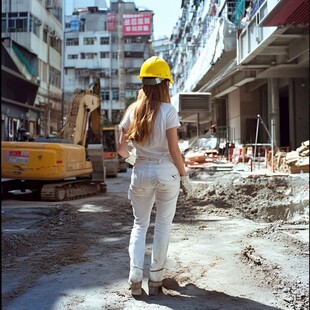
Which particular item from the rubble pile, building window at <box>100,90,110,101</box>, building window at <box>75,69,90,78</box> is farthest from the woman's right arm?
building window at <box>75,69,90,78</box>

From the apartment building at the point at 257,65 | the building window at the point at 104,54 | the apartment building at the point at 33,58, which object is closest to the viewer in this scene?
the apartment building at the point at 33,58

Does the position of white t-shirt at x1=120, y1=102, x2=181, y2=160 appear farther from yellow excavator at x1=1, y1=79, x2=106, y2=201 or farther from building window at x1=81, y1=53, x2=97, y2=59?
building window at x1=81, y1=53, x2=97, y2=59

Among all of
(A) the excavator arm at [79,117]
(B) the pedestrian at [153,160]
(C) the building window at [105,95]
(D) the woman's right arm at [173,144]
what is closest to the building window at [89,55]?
(C) the building window at [105,95]

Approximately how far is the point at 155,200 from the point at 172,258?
140 centimetres

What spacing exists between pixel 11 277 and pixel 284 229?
421 cm

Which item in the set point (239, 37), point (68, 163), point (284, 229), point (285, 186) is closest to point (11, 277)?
point (284, 229)

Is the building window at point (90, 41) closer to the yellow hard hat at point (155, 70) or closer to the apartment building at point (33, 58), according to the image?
the apartment building at point (33, 58)

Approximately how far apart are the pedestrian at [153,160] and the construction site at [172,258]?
34 centimetres

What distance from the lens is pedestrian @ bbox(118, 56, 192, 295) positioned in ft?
11.7

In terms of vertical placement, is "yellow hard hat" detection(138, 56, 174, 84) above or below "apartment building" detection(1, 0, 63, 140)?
below

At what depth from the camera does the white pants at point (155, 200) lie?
362 cm

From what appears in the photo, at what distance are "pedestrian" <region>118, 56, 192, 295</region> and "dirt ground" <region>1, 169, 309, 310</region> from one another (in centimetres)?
34

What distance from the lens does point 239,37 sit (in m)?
18.0

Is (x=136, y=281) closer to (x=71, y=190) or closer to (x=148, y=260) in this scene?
(x=148, y=260)
